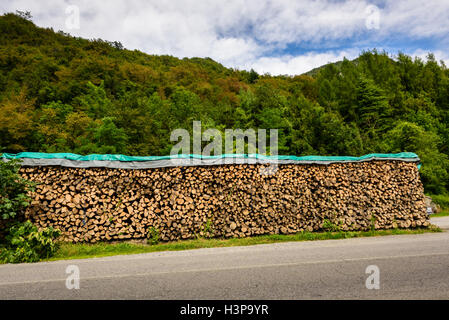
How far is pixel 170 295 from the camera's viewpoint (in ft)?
12.0

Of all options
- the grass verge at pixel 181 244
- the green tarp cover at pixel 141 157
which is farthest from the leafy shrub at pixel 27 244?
the green tarp cover at pixel 141 157

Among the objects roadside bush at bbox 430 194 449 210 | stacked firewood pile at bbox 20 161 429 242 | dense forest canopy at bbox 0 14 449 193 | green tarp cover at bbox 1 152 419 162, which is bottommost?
roadside bush at bbox 430 194 449 210

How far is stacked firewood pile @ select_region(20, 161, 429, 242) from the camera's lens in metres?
7.18

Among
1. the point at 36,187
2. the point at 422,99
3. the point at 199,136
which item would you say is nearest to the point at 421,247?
the point at 36,187

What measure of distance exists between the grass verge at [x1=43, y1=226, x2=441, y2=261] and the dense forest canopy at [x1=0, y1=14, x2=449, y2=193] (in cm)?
864

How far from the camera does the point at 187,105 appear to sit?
1024 inches

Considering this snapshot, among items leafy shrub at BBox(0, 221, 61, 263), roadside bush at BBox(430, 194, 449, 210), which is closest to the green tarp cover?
leafy shrub at BBox(0, 221, 61, 263)

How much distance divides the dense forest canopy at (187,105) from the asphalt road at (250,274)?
33.7ft

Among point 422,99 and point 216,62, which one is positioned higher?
point 216,62

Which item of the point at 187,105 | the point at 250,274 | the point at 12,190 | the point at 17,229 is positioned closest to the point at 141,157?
the point at 12,190

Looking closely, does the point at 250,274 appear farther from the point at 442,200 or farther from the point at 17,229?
the point at 442,200

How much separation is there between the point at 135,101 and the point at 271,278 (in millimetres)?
20966

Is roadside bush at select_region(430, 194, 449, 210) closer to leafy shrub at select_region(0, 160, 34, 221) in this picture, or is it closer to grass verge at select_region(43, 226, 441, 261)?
grass verge at select_region(43, 226, 441, 261)
